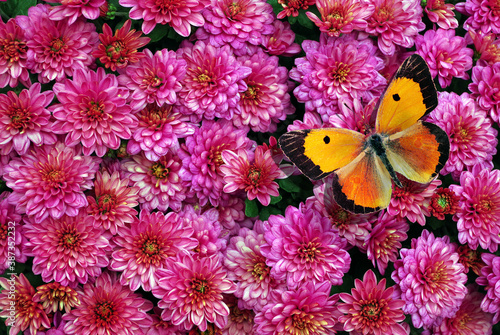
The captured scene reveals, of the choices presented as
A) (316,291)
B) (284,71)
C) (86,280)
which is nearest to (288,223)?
(316,291)

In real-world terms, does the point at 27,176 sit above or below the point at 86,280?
above

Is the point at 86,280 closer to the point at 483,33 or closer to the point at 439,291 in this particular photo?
the point at 439,291

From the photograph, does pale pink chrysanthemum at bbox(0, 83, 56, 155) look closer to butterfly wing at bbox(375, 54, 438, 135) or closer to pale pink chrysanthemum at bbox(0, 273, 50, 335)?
pale pink chrysanthemum at bbox(0, 273, 50, 335)

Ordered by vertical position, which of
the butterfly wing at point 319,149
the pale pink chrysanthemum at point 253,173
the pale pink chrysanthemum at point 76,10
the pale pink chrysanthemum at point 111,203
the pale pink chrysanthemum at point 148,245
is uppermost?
the pale pink chrysanthemum at point 76,10

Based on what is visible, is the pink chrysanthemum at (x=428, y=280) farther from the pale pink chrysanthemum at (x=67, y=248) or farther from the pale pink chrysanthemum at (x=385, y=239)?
the pale pink chrysanthemum at (x=67, y=248)

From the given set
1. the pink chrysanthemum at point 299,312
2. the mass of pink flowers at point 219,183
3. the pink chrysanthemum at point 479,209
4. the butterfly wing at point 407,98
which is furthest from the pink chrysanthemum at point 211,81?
the pink chrysanthemum at point 479,209

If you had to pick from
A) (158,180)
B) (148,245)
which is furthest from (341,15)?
(148,245)
